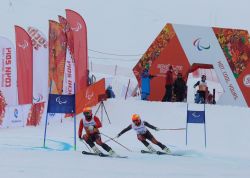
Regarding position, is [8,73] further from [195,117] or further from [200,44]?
[200,44]

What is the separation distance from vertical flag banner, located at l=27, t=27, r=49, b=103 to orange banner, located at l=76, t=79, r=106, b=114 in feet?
4.42

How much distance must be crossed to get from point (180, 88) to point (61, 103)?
8595mm

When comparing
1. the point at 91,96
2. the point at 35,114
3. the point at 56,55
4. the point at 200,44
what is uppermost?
the point at 200,44

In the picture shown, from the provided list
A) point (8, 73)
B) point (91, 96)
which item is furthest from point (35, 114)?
point (91, 96)

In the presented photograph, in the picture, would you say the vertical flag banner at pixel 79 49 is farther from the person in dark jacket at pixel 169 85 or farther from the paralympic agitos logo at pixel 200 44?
the paralympic agitos logo at pixel 200 44

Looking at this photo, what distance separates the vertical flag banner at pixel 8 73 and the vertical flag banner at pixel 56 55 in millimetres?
1433

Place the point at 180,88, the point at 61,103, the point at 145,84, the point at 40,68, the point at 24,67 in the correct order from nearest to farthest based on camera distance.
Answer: the point at 61,103 → the point at 24,67 → the point at 40,68 → the point at 180,88 → the point at 145,84

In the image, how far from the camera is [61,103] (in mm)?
14734

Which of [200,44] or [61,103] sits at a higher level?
[200,44]

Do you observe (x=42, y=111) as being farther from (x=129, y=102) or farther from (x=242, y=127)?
(x=242, y=127)

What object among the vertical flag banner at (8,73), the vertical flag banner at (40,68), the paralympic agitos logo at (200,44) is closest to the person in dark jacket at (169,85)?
the paralympic agitos logo at (200,44)

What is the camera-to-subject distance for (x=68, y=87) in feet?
73.3

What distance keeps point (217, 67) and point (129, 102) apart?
4283 millimetres

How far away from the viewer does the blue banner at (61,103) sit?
14.6 m
